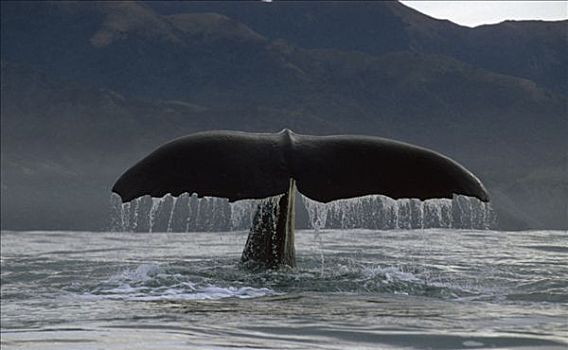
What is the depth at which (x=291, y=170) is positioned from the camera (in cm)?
587

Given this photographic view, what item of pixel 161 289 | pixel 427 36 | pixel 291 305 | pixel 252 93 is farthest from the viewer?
pixel 427 36

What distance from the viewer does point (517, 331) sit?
178 inches

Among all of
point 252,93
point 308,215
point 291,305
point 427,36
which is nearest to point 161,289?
point 291,305

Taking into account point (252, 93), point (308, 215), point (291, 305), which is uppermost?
point (252, 93)

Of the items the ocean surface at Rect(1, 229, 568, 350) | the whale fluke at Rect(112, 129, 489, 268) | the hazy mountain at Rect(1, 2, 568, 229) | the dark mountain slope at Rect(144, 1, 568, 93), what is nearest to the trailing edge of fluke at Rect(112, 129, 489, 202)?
the whale fluke at Rect(112, 129, 489, 268)

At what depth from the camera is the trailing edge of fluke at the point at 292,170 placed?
18.9ft

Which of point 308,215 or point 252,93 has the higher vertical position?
point 252,93

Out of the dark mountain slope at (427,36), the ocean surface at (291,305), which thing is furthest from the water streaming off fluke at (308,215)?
the dark mountain slope at (427,36)

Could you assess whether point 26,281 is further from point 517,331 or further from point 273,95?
point 273,95

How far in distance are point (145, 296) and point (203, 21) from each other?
7258cm

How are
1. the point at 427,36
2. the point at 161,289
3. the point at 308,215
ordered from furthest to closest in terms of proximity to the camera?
1. the point at 427,36
2. the point at 308,215
3. the point at 161,289

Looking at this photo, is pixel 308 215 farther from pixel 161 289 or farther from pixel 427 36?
pixel 427 36

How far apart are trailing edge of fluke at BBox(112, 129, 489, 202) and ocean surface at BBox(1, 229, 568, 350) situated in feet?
1.99

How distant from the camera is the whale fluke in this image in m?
5.77
